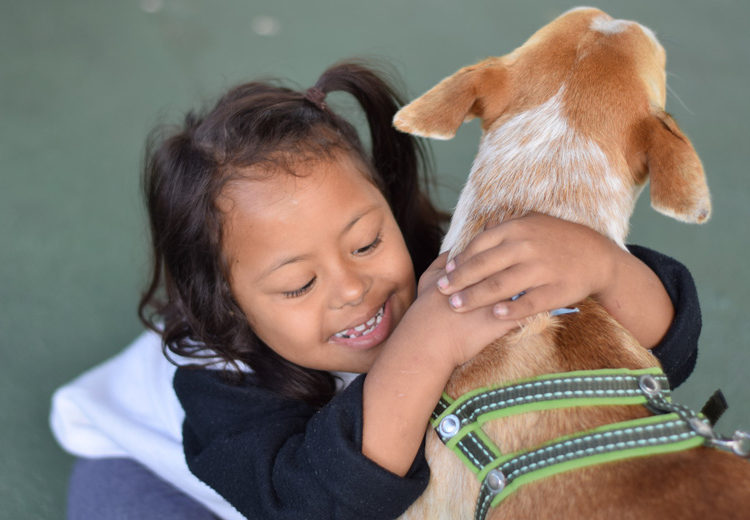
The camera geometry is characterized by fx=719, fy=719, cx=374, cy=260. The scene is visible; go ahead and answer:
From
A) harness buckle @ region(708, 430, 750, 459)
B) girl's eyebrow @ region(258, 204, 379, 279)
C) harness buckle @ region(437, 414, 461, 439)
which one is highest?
girl's eyebrow @ region(258, 204, 379, 279)

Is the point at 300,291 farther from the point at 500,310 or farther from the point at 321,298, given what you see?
the point at 500,310

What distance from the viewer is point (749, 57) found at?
2.53 meters

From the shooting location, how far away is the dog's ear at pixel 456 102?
1.27 m

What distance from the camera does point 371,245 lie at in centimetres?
145

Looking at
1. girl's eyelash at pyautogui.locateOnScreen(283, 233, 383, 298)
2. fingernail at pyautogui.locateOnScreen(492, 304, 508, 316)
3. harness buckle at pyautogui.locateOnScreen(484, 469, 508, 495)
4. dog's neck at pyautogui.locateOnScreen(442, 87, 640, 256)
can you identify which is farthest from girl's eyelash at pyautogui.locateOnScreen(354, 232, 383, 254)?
harness buckle at pyautogui.locateOnScreen(484, 469, 508, 495)

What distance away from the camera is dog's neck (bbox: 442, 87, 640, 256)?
47.7 inches

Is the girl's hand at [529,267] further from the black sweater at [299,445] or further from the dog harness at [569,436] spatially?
the black sweater at [299,445]

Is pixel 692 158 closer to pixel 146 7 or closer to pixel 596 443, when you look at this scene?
pixel 596 443

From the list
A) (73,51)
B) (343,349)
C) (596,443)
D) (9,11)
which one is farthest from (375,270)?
(9,11)

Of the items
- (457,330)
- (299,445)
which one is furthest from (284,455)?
(457,330)

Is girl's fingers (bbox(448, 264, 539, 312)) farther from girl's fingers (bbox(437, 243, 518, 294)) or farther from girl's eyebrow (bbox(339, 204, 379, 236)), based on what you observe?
girl's eyebrow (bbox(339, 204, 379, 236))

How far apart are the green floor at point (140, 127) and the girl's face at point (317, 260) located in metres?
0.80

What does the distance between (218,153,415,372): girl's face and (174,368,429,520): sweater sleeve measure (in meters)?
0.15

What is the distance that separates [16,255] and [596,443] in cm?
211
